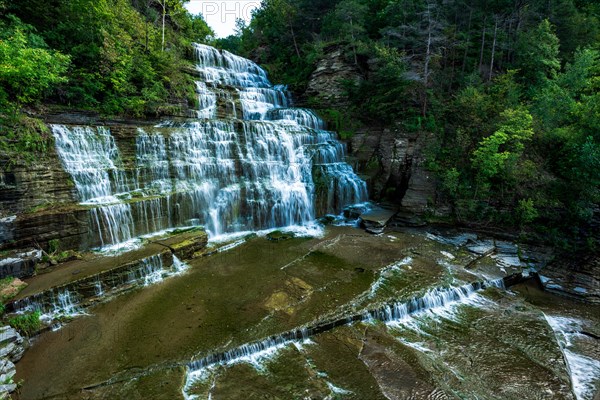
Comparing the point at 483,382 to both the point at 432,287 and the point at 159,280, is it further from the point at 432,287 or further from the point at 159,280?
the point at 159,280

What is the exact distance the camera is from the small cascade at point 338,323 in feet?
17.0

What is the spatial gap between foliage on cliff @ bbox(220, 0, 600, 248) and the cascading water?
4.35 m

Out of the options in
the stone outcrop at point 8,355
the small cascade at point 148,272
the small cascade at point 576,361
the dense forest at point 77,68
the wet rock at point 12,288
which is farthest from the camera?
the dense forest at point 77,68

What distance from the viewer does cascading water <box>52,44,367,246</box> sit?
9352 millimetres

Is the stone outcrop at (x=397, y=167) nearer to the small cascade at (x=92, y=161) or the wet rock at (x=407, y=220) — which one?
the wet rock at (x=407, y=220)

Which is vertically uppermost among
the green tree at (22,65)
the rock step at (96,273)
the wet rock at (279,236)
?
the green tree at (22,65)

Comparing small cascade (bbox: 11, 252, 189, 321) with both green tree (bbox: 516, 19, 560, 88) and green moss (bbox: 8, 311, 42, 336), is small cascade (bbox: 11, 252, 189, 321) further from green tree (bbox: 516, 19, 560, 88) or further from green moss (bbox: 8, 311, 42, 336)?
green tree (bbox: 516, 19, 560, 88)

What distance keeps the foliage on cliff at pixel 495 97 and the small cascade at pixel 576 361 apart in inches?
159

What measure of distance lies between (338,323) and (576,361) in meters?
4.80

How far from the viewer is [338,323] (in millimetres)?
6234

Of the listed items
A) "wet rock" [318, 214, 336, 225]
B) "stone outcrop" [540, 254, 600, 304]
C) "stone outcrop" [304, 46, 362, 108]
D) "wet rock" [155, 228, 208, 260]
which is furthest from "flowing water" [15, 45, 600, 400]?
"stone outcrop" [304, 46, 362, 108]

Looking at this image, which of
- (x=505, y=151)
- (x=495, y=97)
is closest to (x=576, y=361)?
(x=505, y=151)

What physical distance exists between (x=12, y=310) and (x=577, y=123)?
18063mm

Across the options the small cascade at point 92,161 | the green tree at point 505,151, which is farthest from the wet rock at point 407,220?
the small cascade at point 92,161
